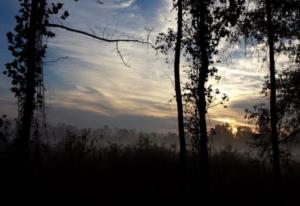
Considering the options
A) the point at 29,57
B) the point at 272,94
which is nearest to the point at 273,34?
the point at 272,94

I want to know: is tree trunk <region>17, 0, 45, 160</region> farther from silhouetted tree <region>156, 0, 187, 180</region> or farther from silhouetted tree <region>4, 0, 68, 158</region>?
silhouetted tree <region>156, 0, 187, 180</region>

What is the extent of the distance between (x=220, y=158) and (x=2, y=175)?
1168 centimetres

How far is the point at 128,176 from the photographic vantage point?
15.9 meters

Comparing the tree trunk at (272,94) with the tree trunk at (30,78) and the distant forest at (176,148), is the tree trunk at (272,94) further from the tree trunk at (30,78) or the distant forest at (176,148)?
the tree trunk at (30,78)

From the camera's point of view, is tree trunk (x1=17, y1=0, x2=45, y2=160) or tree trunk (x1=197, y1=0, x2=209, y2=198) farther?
tree trunk (x1=197, y1=0, x2=209, y2=198)

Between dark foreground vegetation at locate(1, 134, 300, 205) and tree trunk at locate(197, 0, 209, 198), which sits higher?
tree trunk at locate(197, 0, 209, 198)

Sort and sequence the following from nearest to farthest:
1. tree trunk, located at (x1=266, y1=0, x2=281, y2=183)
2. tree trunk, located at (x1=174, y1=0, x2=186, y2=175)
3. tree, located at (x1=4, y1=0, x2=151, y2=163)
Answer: tree, located at (x1=4, y1=0, x2=151, y2=163) < tree trunk, located at (x1=174, y1=0, x2=186, y2=175) < tree trunk, located at (x1=266, y1=0, x2=281, y2=183)

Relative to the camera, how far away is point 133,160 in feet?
56.9

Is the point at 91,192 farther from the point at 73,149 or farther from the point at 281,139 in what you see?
the point at 281,139

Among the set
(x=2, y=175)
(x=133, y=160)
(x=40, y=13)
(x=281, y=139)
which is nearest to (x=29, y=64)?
(x=40, y=13)

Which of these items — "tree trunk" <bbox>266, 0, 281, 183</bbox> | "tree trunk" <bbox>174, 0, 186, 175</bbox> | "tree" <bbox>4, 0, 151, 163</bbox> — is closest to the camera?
"tree" <bbox>4, 0, 151, 163</bbox>

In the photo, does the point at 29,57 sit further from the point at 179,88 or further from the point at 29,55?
the point at 179,88

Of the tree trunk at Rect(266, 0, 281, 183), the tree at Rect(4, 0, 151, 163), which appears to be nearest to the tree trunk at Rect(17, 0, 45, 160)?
the tree at Rect(4, 0, 151, 163)

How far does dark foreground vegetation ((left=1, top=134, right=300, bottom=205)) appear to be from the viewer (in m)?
12.8
